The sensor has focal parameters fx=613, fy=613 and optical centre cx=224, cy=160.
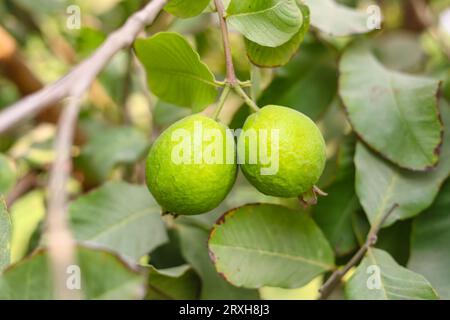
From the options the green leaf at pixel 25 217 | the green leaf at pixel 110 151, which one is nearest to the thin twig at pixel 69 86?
the green leaf at pixel 110 151

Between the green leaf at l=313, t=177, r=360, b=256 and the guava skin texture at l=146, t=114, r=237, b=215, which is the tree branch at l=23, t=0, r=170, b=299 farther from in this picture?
the green leaf at l=313, t=177, r=360, b=256

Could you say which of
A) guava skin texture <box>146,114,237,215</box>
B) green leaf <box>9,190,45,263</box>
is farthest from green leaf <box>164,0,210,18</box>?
green leaf <box>9,190,45,263</box>

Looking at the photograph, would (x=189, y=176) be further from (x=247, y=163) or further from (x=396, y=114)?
(x=396, y=114)

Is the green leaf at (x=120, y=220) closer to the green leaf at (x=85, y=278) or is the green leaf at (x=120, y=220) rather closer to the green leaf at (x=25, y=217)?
the green leaf at (x=85, y=278)

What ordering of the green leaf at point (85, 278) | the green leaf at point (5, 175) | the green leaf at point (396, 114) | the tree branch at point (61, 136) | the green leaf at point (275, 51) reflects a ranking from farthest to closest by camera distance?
the green leaf at point (5, 175) → the green leaf at point (396, 114) → the green leaf at point (275, 51) → the green leaf at point (85, 278) → the tree branch at point (61, 136)

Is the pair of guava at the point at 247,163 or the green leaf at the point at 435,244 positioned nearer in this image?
the pair of guava at the point at 247,163

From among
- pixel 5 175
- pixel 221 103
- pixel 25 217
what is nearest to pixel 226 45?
pixel 221 103

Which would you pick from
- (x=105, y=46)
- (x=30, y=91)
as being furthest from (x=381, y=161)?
(x=30, y=91)
